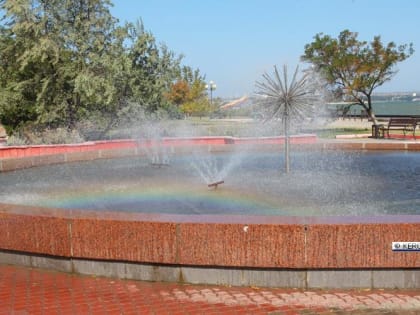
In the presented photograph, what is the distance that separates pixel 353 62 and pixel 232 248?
1017 inches

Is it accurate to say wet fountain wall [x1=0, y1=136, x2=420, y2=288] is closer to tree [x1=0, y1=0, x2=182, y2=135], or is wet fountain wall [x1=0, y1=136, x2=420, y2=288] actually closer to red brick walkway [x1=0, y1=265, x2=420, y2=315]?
red brick walkway [x1=0, y1=265, x2=420, y2=315]

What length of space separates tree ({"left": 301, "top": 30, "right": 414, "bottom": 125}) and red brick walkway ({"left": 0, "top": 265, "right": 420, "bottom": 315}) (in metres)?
25.2

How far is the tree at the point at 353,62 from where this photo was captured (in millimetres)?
28906

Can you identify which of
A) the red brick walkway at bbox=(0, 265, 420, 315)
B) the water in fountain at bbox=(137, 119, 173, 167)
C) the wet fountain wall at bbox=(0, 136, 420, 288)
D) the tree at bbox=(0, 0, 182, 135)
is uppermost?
the tree at bbox=(0, 0, 182, 135)

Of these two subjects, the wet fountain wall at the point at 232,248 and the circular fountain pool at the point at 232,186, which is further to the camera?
the circular fountain pool at the point at 232,186

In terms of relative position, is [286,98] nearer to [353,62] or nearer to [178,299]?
[178,299]

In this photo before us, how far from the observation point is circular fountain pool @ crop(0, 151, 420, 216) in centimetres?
775

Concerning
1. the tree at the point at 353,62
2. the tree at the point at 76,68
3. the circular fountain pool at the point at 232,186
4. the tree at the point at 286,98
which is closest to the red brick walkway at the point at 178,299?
the circular fountain pool at the point at 232,186

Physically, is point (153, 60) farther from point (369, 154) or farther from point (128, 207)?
point (128, 207)

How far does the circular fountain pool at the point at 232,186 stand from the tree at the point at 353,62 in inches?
602

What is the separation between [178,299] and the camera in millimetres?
4582

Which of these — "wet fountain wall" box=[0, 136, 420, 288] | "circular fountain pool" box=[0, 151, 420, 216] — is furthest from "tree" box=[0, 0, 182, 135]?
"wet fountain wall" box=[0, 136, 420, 288]

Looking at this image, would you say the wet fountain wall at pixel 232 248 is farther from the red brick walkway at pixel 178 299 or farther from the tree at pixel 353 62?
the tree at pixel 353 62

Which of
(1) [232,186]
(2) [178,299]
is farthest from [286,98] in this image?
(2) [178,299]
